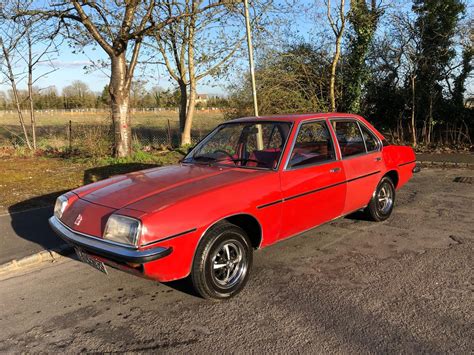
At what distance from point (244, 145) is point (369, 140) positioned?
6.16 ft

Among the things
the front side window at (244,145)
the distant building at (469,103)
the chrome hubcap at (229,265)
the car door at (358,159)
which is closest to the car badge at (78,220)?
the chrome hubcap at (229,265)

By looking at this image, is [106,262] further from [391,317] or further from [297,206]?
[391,317]

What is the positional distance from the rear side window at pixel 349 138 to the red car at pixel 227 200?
0.01m

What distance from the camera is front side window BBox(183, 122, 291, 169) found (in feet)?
14.2

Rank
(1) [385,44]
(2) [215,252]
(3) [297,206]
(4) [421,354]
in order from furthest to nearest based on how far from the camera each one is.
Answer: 1. (1) [385,44]
2. (3) [297,206]
3. (2) [215,252]
4. (4) [421,354]

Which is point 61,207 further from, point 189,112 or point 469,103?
point 469,103

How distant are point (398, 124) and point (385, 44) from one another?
2.98 meters

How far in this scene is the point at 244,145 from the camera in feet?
15.7

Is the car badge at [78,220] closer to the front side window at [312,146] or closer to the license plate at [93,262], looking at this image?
the license plate at [93,262]

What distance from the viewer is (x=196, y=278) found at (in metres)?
3.39

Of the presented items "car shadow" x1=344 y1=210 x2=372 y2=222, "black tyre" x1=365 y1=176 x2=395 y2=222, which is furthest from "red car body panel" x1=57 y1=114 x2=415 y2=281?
"car shadow" x1=344 y1=210 x2=372 y2=222

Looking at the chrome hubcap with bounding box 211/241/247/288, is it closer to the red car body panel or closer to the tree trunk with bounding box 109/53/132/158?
the red car body panel

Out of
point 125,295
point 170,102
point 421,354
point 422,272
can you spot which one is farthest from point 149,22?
point 421,354

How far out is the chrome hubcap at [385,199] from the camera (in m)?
5.73
